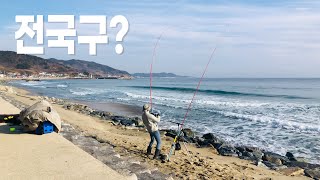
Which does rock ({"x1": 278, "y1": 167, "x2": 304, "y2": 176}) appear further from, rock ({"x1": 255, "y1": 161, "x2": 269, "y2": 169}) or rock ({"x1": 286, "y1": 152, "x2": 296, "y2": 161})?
rock ({"x1": 286, "y1": 152, "x2": 296, "y2": 161})

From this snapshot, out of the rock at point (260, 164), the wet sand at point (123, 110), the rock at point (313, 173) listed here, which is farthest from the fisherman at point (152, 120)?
the wet sand at point (123, 110)

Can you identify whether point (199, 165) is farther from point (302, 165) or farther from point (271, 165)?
point (302, 165)

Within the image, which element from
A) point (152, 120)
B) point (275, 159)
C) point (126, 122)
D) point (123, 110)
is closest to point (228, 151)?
point (275, 159)

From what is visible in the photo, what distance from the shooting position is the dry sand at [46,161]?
4672mm

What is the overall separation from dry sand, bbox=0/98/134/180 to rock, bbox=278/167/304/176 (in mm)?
4865

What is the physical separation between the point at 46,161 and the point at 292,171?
18.6 feet

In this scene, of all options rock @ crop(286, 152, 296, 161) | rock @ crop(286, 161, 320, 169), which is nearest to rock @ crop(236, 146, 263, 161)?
rock @ crop(286, 152, 296, 161)

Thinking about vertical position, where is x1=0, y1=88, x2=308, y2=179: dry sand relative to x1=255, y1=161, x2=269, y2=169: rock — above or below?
above

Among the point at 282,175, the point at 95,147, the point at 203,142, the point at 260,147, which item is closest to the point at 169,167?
the point at 95,147

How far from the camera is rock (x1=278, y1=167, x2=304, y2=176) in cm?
820

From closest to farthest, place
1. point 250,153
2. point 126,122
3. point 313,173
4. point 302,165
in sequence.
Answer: point 313,173
point 302,165
point 250,153
point 126,122

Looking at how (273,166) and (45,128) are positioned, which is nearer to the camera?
(45,128)

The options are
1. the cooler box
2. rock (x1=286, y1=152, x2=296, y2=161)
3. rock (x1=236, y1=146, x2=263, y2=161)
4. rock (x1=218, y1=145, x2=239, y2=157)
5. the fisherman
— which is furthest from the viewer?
rock (x1=218, y1=145, x2=239, y2=157)

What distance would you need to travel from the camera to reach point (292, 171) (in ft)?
27.2
